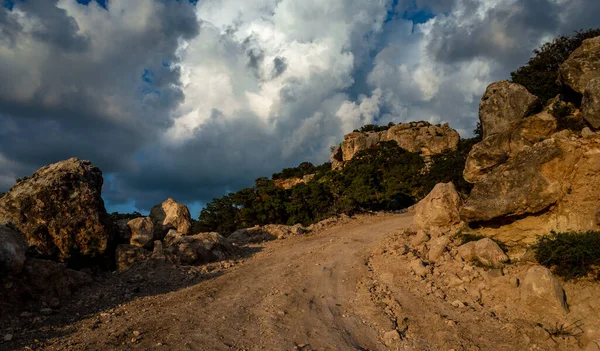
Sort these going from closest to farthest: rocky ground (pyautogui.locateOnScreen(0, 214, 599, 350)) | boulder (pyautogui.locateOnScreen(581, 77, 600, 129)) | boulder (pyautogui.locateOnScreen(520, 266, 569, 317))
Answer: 1. rocky ground (pyautogui.locateOnScreen(0, 214, 599, 350))
2. boulder (pyautogui.locateOnScreen(520, 266, 569, 317))
3. boulder (pyautogui.locateOnScreen(581, 77, 600, 129))

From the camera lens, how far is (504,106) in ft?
51.1

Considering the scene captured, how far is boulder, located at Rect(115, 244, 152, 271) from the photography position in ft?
46.9

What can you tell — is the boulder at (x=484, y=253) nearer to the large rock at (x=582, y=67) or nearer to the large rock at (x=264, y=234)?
the large rock at (x=582, y=67)

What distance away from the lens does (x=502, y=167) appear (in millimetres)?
12828

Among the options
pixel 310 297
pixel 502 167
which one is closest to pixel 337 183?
pixel 502 167

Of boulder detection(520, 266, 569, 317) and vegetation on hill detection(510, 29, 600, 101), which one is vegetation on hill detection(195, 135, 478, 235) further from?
boulder detection(520, 266, 569, 317)

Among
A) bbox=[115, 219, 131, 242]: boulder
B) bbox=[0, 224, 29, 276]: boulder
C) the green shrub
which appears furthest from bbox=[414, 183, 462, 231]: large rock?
bbox=[0, 224, 29, 276]: boulder

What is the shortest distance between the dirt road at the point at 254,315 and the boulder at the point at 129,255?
12.9 ft

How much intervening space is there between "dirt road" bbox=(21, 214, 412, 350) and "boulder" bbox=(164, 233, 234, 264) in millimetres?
1763

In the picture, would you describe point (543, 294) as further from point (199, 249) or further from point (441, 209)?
point (199, 249)

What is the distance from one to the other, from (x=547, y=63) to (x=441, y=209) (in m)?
18.0

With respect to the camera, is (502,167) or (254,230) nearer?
Answer: (502,167)

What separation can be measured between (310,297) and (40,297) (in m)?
7.06

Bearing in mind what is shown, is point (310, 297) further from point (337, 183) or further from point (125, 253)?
point (337, 183)
